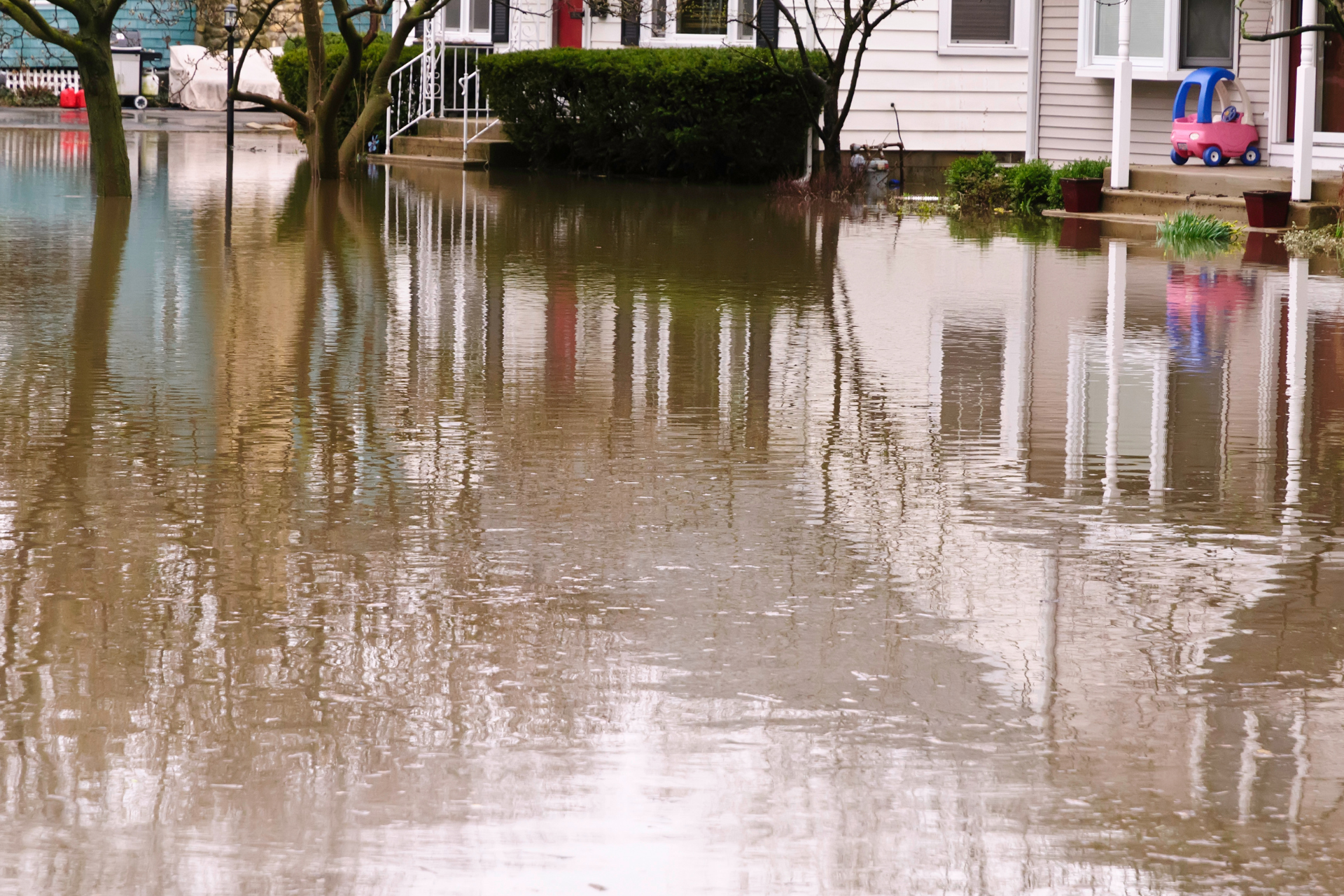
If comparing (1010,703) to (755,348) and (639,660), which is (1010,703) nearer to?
(639,660)

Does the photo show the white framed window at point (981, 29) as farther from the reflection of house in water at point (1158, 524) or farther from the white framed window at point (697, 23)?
the reflection of house in water at point (1158, 524)

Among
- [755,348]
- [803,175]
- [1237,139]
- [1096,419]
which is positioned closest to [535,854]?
[1096,419]

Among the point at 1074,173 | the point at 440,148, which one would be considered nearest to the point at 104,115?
the point at 1074,173

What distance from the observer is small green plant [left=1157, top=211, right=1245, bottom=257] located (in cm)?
1628

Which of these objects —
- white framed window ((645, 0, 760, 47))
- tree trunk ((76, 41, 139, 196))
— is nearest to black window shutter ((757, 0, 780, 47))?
white framed window ((645, 0, 760, 47))

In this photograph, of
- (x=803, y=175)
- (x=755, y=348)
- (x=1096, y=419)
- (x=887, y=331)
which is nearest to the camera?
(x=1096, y=419)

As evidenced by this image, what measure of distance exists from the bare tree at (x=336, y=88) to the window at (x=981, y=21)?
6754mm

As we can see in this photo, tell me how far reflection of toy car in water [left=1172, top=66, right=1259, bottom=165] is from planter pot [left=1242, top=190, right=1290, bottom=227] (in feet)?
7.48

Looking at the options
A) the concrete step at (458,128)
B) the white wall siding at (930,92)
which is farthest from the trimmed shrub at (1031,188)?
the concrete step at (458,128)

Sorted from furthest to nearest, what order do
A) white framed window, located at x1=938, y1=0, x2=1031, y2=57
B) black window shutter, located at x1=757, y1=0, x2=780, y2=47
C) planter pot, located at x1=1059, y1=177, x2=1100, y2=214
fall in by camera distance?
black window shutter, located at x1=757, y1=0, x2=780, y2=47 → white framed window, located at x1=938, y1=0, x2=1031, y2=57 → planter pot, located at x1=1059, y1=177, x2=1100, y2=214

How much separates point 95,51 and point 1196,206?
1051cm

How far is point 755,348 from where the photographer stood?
9688mm

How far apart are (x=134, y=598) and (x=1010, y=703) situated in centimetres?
231

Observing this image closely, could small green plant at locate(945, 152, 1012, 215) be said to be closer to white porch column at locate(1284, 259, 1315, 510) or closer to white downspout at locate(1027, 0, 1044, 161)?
white downspout at locate(1027, 0, 1044, 161)
